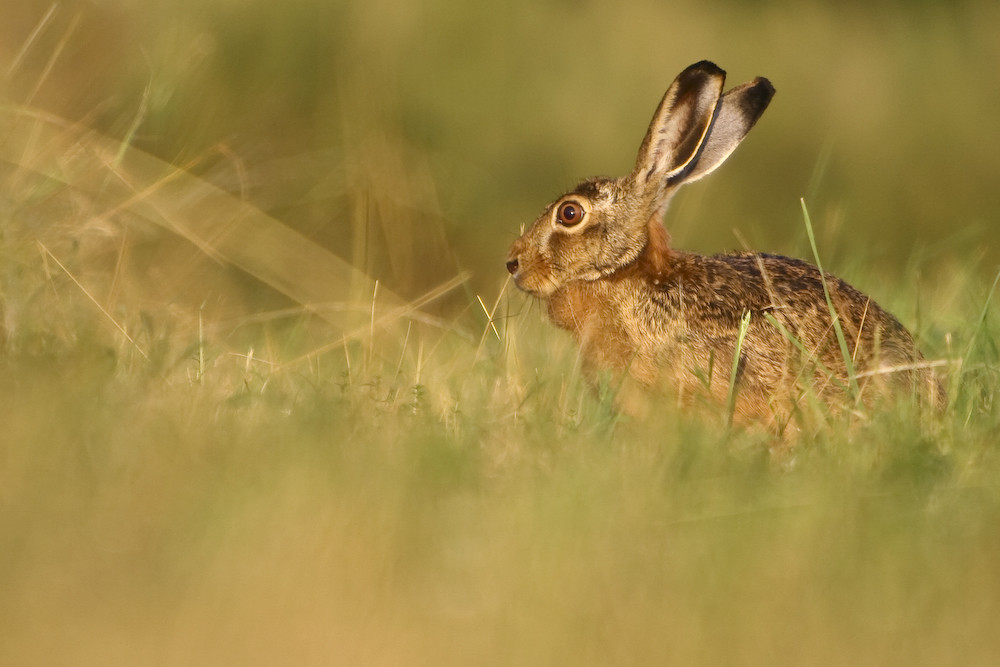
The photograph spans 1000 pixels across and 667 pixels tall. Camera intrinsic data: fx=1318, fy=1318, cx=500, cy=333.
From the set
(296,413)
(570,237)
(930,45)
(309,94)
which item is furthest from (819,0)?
(296,413)

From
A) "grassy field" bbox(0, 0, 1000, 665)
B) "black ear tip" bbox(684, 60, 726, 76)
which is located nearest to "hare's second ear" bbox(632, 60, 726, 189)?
"black ear tip" bbox(684, 60, 726, 76)

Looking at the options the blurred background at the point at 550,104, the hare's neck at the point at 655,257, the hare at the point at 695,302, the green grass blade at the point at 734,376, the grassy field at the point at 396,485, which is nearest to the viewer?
the grassy field at the point at 396,485

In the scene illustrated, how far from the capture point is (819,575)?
284cm

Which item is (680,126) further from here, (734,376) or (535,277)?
(734,376)

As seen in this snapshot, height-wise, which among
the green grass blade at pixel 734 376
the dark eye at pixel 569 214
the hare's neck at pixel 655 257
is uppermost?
the dark eye at pixel 569 214

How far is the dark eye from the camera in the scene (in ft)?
17.4

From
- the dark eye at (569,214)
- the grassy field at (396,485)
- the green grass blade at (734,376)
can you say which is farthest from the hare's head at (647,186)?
the green grass blade at (734,376)

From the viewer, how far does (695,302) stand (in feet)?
15.4

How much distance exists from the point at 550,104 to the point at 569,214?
7.44 m

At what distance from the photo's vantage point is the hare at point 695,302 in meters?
4.30

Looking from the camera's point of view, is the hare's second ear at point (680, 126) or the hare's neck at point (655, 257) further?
the hare's second ear at point (680, 126)

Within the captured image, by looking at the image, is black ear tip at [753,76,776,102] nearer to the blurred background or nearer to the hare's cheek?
the hare's cheek

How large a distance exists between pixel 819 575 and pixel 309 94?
31.8 feet

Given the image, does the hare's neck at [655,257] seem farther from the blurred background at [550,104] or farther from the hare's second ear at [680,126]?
the blurred background at [550,104]
